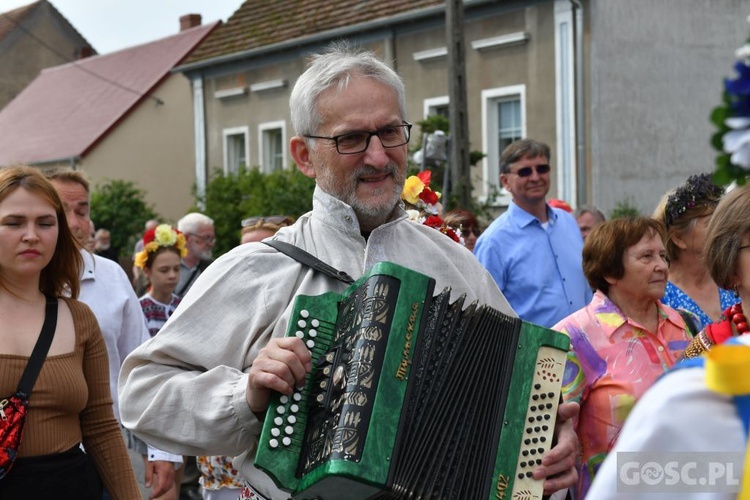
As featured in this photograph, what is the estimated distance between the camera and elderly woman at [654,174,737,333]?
5.79 m

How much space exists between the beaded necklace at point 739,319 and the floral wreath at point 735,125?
222cm

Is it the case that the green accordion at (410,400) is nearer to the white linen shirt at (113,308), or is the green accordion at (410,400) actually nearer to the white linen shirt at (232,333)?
the white linen shirt at (232,333)

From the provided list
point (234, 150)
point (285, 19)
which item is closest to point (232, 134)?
point (234, 150)

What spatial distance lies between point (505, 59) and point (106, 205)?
12.2 metres

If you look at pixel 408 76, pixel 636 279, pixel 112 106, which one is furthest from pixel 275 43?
pixel 636 279

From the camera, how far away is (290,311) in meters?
3.05

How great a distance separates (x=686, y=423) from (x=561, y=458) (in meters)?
1.33

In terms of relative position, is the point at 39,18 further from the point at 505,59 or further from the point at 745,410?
the point at 745,410

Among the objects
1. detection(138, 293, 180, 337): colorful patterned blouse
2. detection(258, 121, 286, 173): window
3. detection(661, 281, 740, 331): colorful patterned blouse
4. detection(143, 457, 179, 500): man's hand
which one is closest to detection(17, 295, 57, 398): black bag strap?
detection(143, 457, 179, 500): man's hand

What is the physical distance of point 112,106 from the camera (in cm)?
3281

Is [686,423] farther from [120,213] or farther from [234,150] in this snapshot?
[120,213]

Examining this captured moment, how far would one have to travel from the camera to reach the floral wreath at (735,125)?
1.73m

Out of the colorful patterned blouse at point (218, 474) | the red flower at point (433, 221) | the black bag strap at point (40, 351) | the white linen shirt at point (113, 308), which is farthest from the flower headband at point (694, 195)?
the black bag strap at point (40, 351)

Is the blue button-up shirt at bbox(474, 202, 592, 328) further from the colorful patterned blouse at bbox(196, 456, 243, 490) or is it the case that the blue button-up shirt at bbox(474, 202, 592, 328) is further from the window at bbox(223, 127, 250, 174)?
the window at bbox(223, 127, 250, 174)
